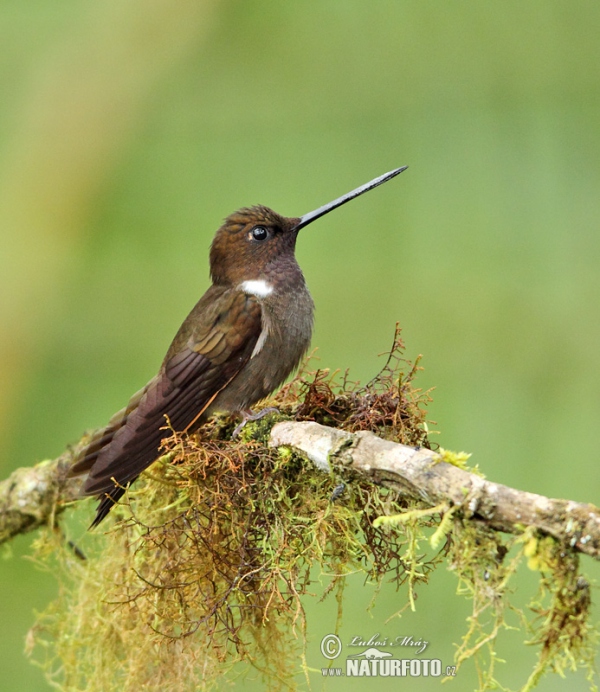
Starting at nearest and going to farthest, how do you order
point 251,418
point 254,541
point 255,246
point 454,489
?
point 454,489, point 254,541, point 251,418, point 255,246

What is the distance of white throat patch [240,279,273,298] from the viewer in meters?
2.90

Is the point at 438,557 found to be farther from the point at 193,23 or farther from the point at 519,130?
the point at 193,23

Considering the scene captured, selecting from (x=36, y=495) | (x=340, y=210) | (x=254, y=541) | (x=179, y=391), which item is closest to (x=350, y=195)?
(x=179, y=391)

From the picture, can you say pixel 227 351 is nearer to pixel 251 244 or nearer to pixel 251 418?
pixel 251 418

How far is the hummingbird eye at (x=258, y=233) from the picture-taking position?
3072 millimetres

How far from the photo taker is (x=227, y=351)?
2.68 meters

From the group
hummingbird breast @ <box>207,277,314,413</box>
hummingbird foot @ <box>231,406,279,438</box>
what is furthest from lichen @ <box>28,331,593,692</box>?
hummingbird breast @ <box>207,277,314,413</box>

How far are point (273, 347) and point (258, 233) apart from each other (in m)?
0.56

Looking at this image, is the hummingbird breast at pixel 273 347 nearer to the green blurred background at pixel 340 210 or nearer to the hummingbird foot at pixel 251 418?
the hummingbird foot at pixel 251 418

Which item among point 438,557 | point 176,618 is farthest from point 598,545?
point 176,618

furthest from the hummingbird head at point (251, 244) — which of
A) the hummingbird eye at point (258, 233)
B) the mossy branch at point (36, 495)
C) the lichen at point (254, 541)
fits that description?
the mossy branch at point (36, 495)

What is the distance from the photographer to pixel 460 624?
273 centimetres

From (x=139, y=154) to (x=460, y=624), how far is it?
2.91 m

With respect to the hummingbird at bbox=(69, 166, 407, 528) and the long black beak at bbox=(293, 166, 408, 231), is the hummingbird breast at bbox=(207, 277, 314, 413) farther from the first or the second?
the long black beak at bbox=(293, 166, 408, 231)
